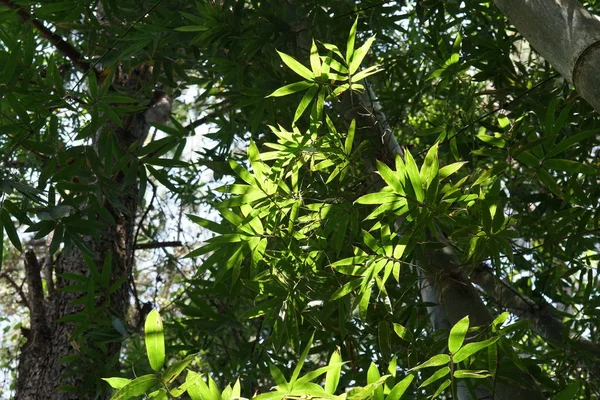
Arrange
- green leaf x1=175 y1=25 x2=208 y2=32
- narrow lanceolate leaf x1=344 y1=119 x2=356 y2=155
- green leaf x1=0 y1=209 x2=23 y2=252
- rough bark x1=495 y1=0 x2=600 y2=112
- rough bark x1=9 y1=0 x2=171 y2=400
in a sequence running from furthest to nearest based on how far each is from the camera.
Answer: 1. rough bark x1=9 y1=0 x2=171 y2=400
2. green leaf x1=175 y1=25 x2=208 y2=32
3. green leaf x1=0 y1=209 x2=23 y2=252
4. narrow lanceolate leaf x1=344 y1=119 x2=356 y2=155
5. rough bark x1=495 y1=0 x2=600 y2=112

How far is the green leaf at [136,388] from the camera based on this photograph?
944 millimetres

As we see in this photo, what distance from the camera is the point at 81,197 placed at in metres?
1.78

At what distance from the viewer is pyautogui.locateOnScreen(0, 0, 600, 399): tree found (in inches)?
50.3

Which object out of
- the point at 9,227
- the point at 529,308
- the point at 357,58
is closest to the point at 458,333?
the point at 357,58

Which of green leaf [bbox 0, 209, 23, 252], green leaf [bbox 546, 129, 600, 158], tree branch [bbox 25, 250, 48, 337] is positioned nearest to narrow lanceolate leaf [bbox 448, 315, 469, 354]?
green leaf [bbox 546, 129, 600, 158]

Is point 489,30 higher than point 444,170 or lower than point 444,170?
higher

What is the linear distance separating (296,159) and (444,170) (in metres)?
0.31

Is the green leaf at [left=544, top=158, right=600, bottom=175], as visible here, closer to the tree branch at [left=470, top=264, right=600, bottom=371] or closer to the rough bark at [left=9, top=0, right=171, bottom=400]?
the tree branch at [left=470, top=264, right=600, bottom=371]

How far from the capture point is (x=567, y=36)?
0.94 metres

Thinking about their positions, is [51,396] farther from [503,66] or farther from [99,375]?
[503,66]

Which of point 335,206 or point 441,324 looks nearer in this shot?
point 335,206

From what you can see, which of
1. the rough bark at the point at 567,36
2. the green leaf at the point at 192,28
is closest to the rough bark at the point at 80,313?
the green leaf at the point at 192,28

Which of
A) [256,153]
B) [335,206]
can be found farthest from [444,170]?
[256,153]

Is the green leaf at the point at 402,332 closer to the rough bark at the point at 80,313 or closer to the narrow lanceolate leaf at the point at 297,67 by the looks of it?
the narrow lanceolate leaf at the point at 297,67
